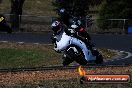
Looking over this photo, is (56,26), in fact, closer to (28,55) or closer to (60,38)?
(60,38)

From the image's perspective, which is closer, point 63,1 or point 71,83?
point 71,83

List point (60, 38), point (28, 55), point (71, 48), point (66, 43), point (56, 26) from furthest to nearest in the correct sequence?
point (28, 55)
point (71, 48)
point (66, 43)
point (60, 38)
point (56, 26)

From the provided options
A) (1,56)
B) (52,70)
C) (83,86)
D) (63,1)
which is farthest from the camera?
(63,1)

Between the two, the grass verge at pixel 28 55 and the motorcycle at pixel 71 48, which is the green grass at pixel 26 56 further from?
the motorcycle at pixel 71 48

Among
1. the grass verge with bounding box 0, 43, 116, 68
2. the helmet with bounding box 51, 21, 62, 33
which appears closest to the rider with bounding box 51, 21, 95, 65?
the helmet with bounding box 51, 21, 62, 33

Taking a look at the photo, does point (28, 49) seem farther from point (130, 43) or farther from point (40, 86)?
point (40, 86)

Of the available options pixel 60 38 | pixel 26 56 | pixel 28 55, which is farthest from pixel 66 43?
pixel 28 55

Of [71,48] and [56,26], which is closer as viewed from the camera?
[56,26]

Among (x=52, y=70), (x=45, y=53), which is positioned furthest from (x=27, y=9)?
(x=52, y=70)

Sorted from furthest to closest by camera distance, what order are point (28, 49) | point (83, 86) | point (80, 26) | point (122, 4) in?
point (122, 4), point (28, 49), point (80, 26), point (83, 86)

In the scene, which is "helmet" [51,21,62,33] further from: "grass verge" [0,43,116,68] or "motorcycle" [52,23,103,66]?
"grass verge" [0,43,116,68]

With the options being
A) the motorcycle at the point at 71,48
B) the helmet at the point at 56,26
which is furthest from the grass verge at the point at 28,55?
the helmet at the point at 56,26

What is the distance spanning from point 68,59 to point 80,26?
1.31m

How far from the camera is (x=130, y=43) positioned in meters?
33.1
